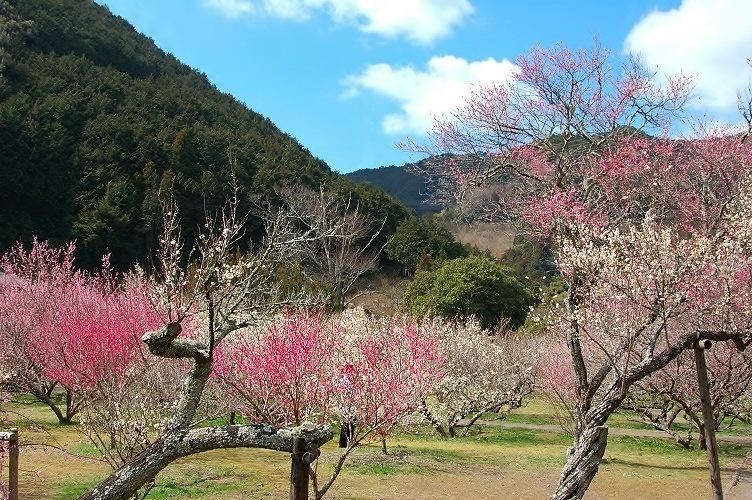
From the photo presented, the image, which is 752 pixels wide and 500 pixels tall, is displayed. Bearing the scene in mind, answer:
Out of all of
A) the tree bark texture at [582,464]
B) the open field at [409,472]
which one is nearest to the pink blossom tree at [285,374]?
the open field at [409,472]

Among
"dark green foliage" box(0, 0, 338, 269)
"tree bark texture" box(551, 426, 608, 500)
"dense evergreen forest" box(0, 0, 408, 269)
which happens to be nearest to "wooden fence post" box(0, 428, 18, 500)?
"tree bark texture" box(551, 426, 608, 500)

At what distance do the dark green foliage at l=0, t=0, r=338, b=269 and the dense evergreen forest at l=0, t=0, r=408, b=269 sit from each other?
0.08 metres

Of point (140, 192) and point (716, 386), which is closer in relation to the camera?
point (716, 386)

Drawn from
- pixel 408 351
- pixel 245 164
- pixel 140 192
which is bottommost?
pixel 408 351

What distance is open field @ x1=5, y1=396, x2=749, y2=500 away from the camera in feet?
31.9

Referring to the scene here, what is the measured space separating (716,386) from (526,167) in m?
6.97

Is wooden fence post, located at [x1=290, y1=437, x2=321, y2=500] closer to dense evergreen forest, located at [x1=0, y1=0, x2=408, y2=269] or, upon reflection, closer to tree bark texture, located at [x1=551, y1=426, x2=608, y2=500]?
tree bark texture, located at [x1=551, y1=426, x2=608, y2=500]

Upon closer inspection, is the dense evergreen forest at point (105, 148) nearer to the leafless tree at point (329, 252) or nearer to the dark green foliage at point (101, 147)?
the dark green foliage at point (101, 147)

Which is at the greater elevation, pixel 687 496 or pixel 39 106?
pixel 39 106

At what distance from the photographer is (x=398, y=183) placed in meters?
135

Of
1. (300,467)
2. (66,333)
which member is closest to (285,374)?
(66,333)

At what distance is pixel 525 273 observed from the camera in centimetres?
5378

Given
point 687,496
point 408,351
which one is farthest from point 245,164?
point 687,496

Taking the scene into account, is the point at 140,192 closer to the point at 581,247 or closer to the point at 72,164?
the point at 72,164
